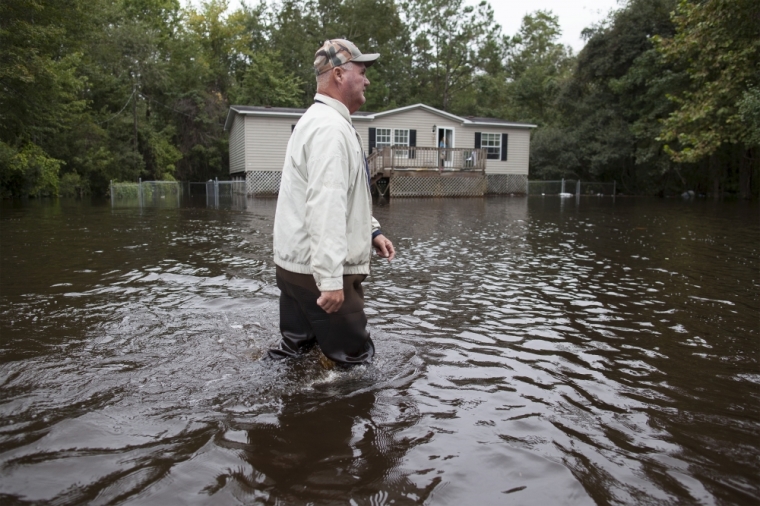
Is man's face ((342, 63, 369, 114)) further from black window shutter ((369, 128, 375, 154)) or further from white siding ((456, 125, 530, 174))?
white siding ((456, 125, 530, 174))

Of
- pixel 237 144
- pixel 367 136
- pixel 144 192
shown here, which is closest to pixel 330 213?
pixel 144 192

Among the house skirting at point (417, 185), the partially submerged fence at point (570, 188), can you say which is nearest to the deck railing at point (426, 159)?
the house skirting at point (417, 185)

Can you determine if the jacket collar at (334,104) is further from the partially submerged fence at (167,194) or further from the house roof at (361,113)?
the house roof at (361,113)

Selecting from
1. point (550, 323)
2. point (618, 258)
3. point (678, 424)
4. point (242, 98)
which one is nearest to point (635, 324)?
point (550, 323)

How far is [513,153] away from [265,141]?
564 inches

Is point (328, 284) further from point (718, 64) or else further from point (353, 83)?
point (718, 64)

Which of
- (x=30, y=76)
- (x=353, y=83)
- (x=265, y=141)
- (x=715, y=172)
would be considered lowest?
(x=353, y=83)

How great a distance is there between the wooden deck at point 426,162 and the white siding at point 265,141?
481cm

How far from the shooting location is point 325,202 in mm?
2994

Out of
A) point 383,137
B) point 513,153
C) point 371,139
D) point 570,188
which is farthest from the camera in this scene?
point 570,188

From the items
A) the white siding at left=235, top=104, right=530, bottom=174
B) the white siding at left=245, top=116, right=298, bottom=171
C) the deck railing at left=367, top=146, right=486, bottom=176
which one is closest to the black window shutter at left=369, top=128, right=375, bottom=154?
the white siding at left=235, top=104, right=530, bottom=174

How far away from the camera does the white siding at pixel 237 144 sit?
30688 millimetres

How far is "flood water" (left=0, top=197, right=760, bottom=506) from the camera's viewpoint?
8.10ft

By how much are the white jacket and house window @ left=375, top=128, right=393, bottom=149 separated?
28.6m
